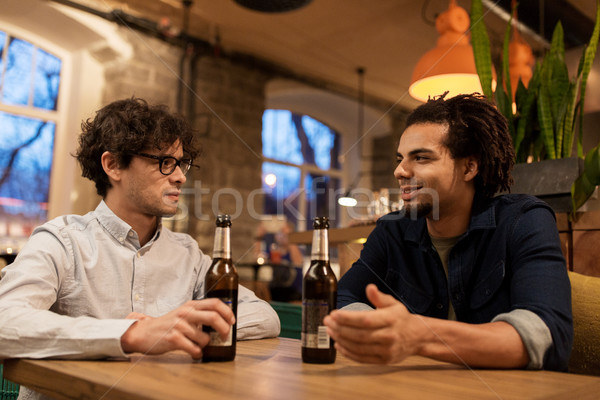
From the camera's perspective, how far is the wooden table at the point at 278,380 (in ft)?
2.25

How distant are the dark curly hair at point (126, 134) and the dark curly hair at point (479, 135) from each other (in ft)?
2.34

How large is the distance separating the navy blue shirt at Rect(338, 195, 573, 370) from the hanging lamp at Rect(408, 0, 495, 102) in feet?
4.85

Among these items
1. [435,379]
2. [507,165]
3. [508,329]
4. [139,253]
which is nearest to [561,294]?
[508,329]

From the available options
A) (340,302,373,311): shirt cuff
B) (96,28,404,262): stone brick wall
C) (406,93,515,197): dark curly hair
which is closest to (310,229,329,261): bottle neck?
(340,302,373,311): shirt cuff

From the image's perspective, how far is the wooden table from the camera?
685mm

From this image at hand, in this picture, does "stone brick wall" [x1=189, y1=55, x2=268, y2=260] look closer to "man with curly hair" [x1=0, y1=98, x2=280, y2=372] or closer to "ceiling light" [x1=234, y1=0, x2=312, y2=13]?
"ceiling light" [x1=234, y1=0, x2=312, y2=13]

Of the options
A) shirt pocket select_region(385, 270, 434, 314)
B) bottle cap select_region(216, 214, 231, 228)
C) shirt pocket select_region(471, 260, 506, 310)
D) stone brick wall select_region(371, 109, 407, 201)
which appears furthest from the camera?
stone brick wall select_region(371, 109, 407, 201)

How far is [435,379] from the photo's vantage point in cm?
80

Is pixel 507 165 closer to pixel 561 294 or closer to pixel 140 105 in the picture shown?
pixel 561 294

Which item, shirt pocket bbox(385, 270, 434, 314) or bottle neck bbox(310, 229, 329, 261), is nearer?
bottle neck bbox(310, 229, 329, 261)

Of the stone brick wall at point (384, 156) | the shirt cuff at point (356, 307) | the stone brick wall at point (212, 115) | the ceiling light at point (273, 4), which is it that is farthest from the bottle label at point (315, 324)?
the stone brick wall at point (384, 156)

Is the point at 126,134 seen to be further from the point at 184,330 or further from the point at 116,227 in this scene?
the point at 184,330

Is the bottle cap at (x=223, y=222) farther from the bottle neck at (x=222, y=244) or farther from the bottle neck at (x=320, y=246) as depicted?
the bottle neck at (x=320, y=246)

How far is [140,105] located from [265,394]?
3.95ft
